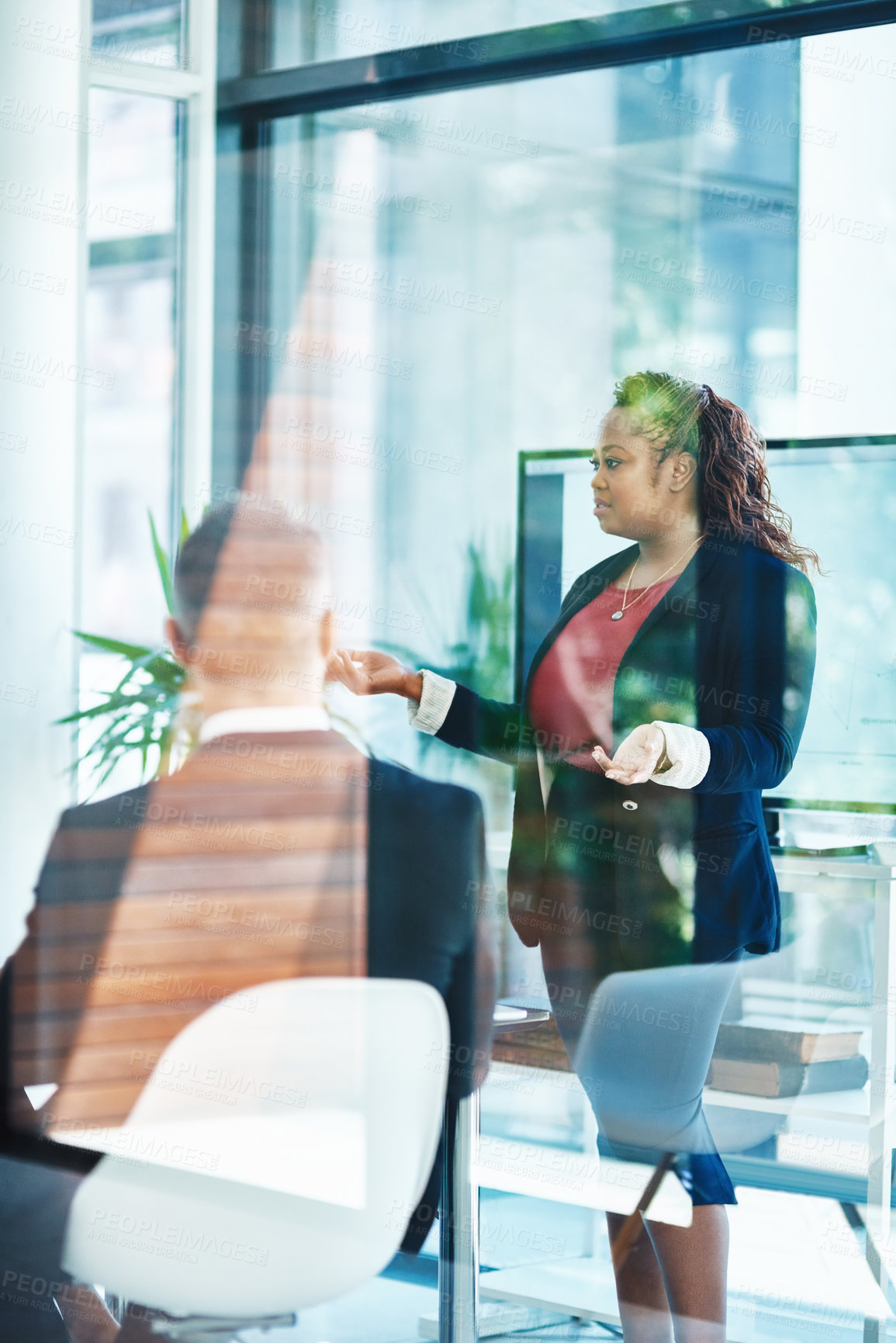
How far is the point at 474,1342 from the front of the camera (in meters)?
1.86

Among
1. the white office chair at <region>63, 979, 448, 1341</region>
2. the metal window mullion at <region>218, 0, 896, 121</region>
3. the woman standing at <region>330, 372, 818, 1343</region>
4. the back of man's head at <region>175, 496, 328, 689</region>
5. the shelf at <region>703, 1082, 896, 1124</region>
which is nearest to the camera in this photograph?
the white office chair at <region>63, 979, 448, 1341</region>

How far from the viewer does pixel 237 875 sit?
2.45m

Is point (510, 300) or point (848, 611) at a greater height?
point (510, 300)

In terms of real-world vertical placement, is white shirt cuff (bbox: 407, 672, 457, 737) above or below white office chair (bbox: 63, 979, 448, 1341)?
above

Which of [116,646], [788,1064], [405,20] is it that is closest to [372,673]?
[116,646]

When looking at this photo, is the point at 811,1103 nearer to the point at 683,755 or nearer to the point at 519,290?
the point at 683,755

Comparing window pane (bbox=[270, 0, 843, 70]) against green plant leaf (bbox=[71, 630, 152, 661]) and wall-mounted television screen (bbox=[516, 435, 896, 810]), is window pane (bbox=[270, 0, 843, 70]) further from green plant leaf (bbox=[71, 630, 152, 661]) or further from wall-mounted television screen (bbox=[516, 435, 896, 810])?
green plant leaf (bbox=[71, 630, 152, 661])

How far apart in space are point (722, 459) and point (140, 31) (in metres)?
1.67

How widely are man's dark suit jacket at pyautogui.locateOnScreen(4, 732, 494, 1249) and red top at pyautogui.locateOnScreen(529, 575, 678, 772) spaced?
0.67 feet

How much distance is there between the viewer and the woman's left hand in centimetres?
198

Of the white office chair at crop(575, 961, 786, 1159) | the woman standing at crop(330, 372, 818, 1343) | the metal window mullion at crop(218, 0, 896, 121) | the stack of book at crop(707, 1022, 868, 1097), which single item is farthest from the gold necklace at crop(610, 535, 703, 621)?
the metal window mullion at crop(218, 0, 896, 121)

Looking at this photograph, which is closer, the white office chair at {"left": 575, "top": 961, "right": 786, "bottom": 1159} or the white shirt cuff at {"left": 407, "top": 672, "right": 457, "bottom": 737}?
the white office chair at {"left": 575, "top": 961, "right": 786, "bottom": 1159}

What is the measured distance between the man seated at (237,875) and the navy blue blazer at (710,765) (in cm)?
25

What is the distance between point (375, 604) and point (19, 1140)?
132 cm
